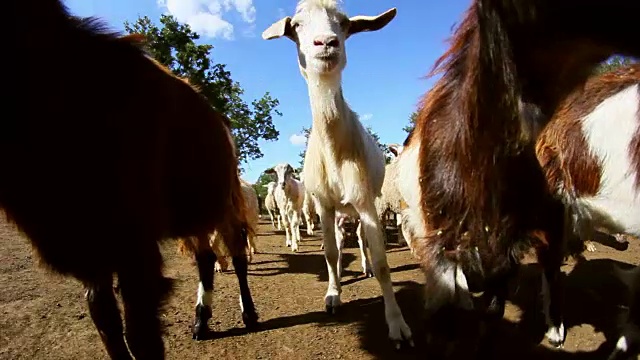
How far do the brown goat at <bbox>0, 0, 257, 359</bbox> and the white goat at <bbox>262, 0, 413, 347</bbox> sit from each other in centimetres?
160

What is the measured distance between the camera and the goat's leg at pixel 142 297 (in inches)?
84.5

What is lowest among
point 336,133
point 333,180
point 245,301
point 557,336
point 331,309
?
point 557,336

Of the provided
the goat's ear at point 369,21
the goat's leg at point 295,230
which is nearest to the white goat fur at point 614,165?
the goat's ear at point 369,21

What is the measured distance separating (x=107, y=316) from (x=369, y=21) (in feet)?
11.7

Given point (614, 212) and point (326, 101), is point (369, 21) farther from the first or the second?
point (614, 212)

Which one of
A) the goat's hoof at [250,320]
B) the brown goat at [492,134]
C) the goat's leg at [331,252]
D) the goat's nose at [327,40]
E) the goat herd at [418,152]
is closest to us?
the brown goat at [492,134]

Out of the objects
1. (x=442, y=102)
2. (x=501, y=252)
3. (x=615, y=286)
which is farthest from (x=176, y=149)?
(x=615, y=286)

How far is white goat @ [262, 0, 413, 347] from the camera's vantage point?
3762 millimetres

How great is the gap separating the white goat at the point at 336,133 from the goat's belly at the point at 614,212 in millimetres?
1886

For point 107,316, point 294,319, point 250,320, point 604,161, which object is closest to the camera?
point 107,316

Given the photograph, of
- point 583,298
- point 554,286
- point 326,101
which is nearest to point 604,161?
point 554,286

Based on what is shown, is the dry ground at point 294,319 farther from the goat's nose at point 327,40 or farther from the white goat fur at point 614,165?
the goat's nose at point 327,40

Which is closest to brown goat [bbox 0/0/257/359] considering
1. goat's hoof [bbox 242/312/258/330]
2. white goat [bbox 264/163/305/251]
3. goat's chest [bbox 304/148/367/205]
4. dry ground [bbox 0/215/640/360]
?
dry ground [bbox 0/215/640/360]

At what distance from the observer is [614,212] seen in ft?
10.4
